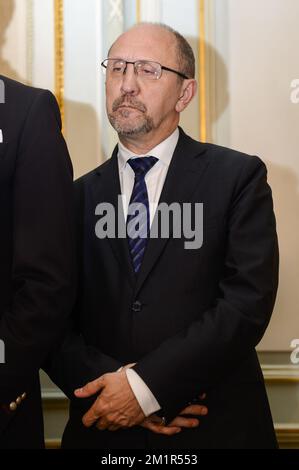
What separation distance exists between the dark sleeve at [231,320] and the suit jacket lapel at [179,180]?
0.14m

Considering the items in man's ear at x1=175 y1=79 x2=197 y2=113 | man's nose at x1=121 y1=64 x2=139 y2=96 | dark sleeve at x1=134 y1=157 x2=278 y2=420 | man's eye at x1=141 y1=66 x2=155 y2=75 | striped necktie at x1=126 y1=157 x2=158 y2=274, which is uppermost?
man's eye at x1=141 y1=66 x2=155 y2=75

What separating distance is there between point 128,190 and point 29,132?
0.60 m

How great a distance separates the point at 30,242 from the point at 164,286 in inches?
21.7

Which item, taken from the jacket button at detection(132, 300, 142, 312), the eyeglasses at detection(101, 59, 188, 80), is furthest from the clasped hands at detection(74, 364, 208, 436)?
the eyeglasses at detection(101, 59, 188, 80)

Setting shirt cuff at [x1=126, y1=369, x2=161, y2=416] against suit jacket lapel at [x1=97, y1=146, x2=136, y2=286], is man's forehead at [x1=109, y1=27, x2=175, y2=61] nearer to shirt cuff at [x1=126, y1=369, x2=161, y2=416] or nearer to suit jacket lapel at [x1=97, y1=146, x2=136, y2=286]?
suit jacket lapel at [x1=97, y1=146, x2=136, y2=286]

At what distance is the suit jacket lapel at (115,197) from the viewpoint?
1.89 m

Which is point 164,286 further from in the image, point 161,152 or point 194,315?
point 161,152

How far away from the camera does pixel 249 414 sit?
1866mm

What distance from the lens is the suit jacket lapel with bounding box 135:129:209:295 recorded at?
1866mm

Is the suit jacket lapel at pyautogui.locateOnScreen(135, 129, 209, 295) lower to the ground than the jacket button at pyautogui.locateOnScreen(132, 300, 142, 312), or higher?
higher

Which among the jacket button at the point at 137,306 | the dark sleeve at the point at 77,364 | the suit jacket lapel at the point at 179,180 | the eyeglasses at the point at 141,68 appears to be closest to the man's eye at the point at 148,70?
the eyeglasses at the point at 141,68

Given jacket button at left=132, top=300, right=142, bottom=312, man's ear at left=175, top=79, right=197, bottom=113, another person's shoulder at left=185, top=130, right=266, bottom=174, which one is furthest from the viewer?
man's ear at left=175, top=79, right=197, bottom=113
